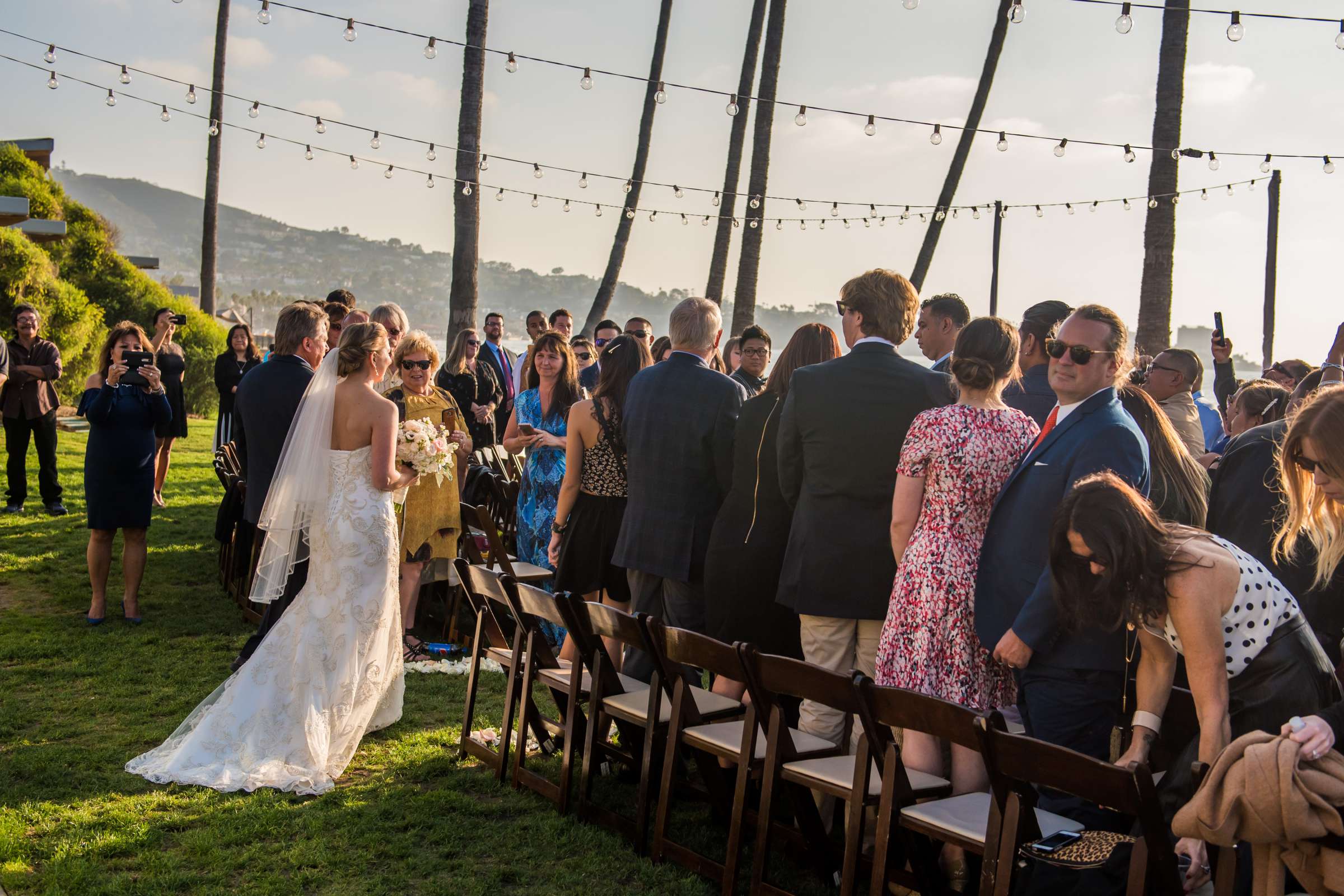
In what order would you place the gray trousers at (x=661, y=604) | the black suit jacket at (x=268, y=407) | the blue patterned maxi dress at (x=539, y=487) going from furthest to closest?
the blue patterned maxi dress at (x=539, y=487)
the black suit jacket at (x=268, y=407)
the gray trousers at (x=661, y=604)

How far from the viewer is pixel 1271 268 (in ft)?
73.7

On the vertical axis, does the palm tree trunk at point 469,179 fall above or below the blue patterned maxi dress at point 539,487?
above

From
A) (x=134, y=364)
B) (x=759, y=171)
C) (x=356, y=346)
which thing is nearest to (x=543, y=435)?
(x=356, y=346)

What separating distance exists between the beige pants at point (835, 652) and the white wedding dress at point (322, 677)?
2.10 metres

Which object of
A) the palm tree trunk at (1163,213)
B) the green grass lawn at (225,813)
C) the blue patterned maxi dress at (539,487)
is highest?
the palm tree trunk at (1163,213)

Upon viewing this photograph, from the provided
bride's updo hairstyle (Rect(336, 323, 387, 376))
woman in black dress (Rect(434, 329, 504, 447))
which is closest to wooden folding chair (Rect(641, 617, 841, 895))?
bride's updo hairstyle (Rect(336, 323, 387, 376))

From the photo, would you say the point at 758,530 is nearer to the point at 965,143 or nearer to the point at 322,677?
the point at 322,677

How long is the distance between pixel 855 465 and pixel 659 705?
1138 millimetres

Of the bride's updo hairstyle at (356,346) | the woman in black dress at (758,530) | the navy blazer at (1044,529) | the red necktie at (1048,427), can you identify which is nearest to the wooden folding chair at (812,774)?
the navy blazer at (1044,529)

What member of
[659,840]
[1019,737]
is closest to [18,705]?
[659,840]

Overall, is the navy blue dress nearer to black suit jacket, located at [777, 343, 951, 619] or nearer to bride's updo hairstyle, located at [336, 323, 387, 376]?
bride's updo hairstyle, located at [336, 323, 387, 376]

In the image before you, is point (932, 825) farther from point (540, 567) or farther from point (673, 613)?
point (540, 567)

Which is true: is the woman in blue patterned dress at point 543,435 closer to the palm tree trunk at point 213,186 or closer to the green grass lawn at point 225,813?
the green grass lawn at point 225,813

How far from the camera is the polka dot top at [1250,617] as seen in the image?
2980 millimetres
